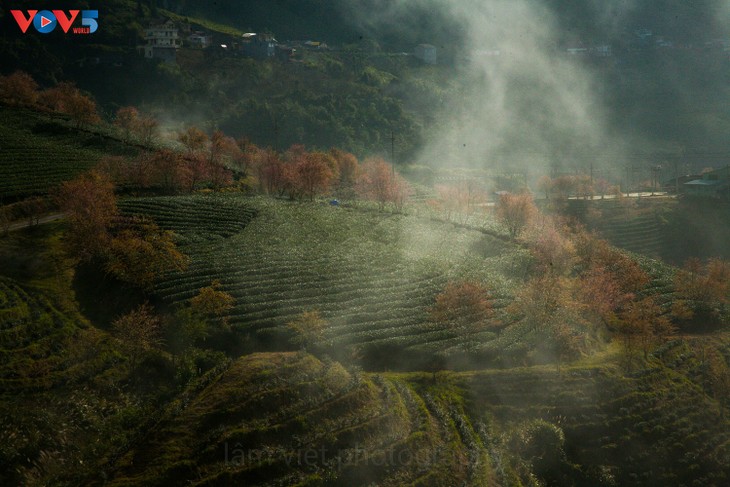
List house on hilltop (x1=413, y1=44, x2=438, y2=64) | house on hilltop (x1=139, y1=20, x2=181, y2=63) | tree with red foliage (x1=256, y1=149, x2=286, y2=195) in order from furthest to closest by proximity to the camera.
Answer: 1. house on hilltop (x1=413, y1=44, x2=438, y2=64)
2. house on hilltop (x1=139, y1=20, x2=181, y2=63)
3. tree with red foliage (x1=256, y1=149, x2=286, y2=195)

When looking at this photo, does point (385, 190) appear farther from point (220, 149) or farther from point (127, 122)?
point (127, 122)

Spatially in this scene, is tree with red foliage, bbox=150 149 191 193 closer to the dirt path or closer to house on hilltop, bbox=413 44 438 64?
the dirt path

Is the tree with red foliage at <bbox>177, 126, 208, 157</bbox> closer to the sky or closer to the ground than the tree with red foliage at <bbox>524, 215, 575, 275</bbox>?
closer to the sky

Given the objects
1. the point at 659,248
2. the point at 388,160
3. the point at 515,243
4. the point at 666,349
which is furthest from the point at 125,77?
the point at 666,349

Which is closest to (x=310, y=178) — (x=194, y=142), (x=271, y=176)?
(x=271, y=176)

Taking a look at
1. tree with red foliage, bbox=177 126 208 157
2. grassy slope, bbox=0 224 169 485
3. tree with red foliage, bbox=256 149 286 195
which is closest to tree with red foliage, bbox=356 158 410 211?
tree with red foliage, bbox=256 149 286 195

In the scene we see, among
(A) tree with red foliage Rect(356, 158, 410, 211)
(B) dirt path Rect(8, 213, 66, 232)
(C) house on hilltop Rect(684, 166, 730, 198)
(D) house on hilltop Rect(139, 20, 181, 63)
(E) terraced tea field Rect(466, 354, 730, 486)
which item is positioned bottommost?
(E) terraced tea field Rect(466, 354, 730, 486)

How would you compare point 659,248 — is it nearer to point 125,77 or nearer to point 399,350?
point 399,350
